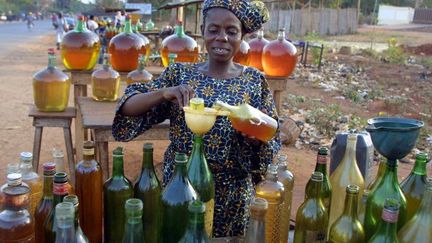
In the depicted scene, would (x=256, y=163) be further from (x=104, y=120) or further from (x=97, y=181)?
(x=104, y=120)

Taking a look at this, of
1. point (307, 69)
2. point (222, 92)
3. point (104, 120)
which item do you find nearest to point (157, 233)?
point (222, 92)

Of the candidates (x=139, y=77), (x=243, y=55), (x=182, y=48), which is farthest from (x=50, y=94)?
(x=243, y=55)

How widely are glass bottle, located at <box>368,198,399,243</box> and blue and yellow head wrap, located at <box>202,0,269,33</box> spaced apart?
2.97 feet

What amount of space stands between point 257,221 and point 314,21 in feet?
79.6

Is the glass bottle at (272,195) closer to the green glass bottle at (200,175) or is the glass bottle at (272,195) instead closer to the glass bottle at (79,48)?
the green glass bottle at (200,175)

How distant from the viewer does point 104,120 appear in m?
2.71

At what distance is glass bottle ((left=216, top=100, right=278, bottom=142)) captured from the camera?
4.13ft

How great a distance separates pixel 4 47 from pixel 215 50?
17.4 metres

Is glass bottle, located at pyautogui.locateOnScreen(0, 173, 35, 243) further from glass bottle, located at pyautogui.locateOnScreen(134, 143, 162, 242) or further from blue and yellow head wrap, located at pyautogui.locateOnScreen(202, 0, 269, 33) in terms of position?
blue and yellow head wrap, located at pyautogui.locateOnScreen(202, 0, 269, 33)

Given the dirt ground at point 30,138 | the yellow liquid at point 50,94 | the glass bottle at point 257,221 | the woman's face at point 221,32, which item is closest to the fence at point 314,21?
the dirt ground at point 30,138

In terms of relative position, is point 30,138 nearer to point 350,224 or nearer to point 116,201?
point 116,201

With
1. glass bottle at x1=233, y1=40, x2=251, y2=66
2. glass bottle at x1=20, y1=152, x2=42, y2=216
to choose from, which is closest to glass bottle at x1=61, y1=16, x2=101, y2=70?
glass bottle at x1=233, y1=40, x2=251, y2=66

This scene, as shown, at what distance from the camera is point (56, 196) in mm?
1099

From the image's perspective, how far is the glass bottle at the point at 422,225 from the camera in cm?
118
